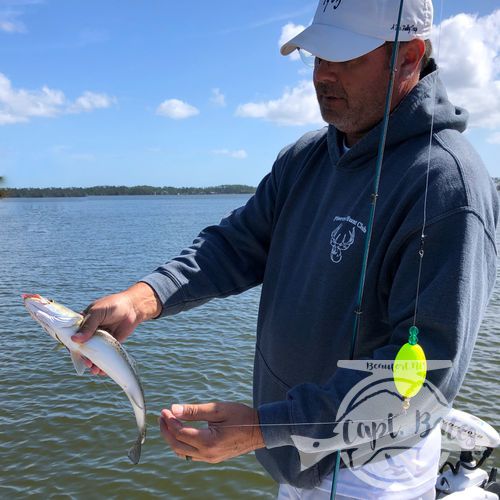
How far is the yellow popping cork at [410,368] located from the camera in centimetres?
180

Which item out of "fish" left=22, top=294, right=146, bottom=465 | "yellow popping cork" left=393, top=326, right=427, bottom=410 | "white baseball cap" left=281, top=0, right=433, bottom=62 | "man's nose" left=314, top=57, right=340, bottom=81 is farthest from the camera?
"fish" left=22, top=294, right=146, bottom=465

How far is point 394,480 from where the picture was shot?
2.43m

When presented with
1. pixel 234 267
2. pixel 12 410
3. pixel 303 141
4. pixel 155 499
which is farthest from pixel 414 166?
pixel 12 410

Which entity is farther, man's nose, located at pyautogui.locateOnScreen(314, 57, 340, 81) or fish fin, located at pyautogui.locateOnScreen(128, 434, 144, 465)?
fish fin, located at pyautogui.locateOnScreen(128, 434, 144, 465)

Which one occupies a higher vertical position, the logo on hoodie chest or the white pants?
the logo on hoodie chest

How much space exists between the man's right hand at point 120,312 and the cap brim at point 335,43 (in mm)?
1473

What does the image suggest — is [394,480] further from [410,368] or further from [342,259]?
[342,259]

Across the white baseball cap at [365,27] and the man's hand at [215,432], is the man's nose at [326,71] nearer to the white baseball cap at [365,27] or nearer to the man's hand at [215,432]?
the white baseball cap at [365,27]

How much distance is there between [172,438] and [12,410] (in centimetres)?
876

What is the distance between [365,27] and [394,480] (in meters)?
2.05

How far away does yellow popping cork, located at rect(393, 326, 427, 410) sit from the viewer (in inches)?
70.9

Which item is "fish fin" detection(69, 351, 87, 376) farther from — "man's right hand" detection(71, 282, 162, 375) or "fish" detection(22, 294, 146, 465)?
"man's right hand" detection(71, 282, 162, 375)

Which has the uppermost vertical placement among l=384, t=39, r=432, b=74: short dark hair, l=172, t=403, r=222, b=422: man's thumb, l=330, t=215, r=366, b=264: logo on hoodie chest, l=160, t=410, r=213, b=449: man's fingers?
l=384, t=39, r=432, b=74: short dark hair

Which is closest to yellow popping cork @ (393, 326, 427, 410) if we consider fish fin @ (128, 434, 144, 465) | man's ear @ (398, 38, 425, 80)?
man's ear @ (398, 38, 425, 80)
